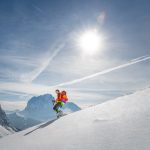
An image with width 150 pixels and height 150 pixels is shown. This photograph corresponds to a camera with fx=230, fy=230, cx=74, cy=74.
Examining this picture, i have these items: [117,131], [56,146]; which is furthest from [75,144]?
[117,131]

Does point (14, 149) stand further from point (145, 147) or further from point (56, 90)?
point (56, 90)

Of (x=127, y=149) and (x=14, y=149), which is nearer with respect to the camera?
(x=127, y=149)

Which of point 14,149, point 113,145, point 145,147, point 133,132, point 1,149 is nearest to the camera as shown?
point 145,147

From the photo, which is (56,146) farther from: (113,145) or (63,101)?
(63,101)

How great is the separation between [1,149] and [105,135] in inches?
160

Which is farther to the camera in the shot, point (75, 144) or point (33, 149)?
point (33, 149)

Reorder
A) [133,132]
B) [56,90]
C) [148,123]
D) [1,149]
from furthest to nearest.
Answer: [56,90] → [1,149] → [148,123] → [133,132]

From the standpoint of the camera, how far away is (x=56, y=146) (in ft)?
19.5

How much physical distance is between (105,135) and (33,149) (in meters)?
2.13

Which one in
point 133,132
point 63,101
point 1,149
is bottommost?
point 1,149

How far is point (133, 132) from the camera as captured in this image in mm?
5031

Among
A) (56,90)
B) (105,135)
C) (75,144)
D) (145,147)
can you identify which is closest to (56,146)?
(75,144)

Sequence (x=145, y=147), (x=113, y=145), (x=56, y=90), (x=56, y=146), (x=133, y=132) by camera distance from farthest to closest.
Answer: (x=56, y=90) < (x=56, y=146) < (x=133, y=132) < (x=113, y=145) < (x=145, y=147)

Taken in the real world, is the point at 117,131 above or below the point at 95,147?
above
